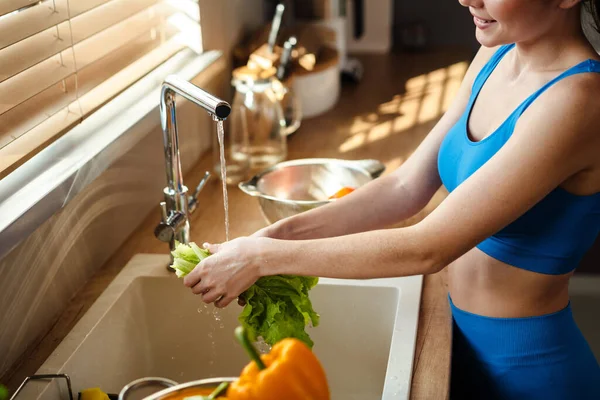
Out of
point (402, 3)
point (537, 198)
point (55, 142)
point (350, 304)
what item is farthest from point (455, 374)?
point (402, 3)

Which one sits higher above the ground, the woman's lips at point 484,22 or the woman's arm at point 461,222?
the woman's lips at point 484,22

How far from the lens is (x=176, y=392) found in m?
0.93

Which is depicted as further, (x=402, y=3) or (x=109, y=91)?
(x=402, y=3)

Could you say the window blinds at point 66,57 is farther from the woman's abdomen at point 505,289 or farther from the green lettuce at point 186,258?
the woman's abdomen at point 505,289

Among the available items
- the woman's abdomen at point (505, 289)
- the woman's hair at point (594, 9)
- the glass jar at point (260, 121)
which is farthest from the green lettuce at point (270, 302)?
the glass jar at point (260, 121)

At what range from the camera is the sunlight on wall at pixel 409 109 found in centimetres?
234

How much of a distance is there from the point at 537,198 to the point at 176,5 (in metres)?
1.23

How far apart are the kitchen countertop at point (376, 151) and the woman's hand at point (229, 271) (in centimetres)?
30

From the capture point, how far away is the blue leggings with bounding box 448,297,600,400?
1.33 meters

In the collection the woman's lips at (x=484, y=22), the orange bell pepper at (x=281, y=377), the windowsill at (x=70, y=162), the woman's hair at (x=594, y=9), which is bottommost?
the windowsill at (x=70, y=162)

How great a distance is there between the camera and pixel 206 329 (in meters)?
1.61

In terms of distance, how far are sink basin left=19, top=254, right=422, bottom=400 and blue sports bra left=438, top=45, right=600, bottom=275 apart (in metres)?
0.22

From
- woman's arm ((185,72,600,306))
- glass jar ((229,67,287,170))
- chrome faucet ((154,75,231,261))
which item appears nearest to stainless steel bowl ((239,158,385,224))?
glass jar ((229,67,287,170))

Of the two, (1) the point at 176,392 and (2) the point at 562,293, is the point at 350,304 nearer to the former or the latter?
(2) the point at 562,293
